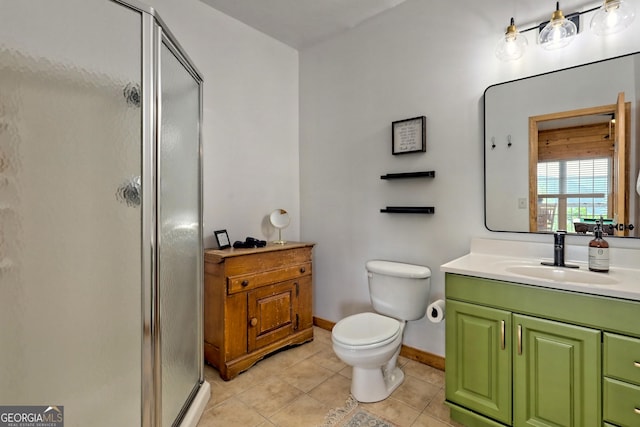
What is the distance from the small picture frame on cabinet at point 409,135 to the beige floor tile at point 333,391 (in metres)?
1.61

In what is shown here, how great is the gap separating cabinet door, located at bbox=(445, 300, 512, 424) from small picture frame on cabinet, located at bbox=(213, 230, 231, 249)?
1523 millimetres

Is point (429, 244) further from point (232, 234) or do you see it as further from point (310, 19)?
point (310, 19)

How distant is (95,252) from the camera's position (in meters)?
1.10

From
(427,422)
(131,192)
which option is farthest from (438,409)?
(131,192)

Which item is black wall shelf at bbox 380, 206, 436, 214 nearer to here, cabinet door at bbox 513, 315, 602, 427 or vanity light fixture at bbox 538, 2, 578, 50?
cabinet door at bbox 513, 315, 602, 427

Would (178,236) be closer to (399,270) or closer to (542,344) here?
(399,270)

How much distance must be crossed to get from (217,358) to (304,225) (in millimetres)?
1351

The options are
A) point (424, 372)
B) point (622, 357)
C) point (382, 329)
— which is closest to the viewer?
point (622, 357)

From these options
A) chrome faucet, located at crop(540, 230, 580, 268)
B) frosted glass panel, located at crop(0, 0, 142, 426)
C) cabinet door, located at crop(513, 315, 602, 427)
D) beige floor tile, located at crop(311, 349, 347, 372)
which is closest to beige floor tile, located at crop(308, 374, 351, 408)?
beige floor tile, located at crop(311, 349, 347, 372)

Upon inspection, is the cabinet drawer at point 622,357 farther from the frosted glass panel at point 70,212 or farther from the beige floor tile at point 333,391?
the frosted glass panel at point 70,212

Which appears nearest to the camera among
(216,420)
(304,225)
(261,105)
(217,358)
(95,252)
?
(95,252)

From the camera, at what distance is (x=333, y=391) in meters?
1.90

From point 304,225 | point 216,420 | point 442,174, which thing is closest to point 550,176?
point 442,174

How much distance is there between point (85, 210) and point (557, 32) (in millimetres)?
2358
